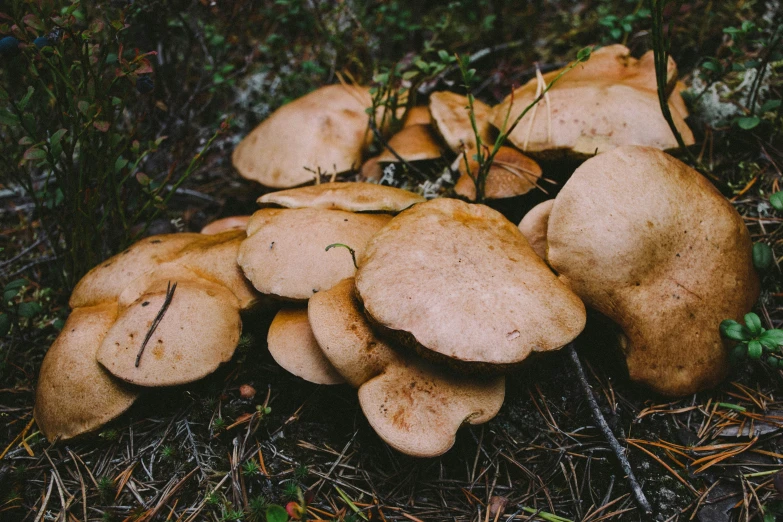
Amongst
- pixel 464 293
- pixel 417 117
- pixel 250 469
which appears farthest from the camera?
pixel 417 117

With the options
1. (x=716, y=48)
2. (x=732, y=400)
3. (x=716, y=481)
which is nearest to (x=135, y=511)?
(x=716, y=481)

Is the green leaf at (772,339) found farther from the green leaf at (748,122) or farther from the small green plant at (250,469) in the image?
the small green plant at (250,469)

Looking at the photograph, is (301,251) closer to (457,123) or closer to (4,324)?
(457,123)

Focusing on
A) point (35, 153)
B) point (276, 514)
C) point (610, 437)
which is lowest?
point (610, 437)

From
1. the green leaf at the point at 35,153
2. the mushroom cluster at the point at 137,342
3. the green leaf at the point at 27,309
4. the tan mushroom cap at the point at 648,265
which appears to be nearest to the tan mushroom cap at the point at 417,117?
the tan mushroom cap at the point at 648,265

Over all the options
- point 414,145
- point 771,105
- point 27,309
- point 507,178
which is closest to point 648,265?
point 507,178
